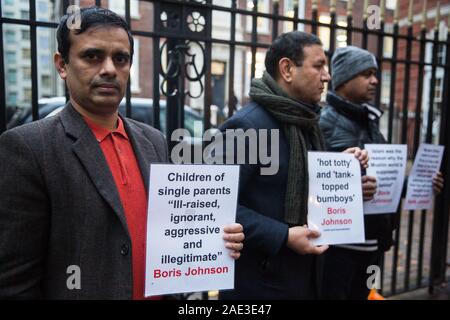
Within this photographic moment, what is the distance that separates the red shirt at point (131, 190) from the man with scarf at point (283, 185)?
62 cm

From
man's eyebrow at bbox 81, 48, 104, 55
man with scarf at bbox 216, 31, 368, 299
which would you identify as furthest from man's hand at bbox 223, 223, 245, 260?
man's eyebrow at bbox 81, 48, 104, 55

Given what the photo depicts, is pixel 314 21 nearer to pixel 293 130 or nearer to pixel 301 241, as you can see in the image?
pixel 293 130

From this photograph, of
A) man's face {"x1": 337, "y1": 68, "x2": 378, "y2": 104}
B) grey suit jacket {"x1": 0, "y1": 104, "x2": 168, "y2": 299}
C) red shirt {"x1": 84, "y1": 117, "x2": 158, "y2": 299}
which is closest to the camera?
grey suit jacket {"x1": 0, "y1": 104, "x2": 168, "y2": 299}

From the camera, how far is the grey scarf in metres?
2.10

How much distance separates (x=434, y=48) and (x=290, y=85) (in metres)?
2.40

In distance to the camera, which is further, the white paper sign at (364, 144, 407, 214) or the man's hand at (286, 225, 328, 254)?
the white paper sign at (364, 144, 407, 214)

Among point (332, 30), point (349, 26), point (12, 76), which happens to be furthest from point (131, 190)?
point (12, 76)

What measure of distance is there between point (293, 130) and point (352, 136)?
738 millimetres

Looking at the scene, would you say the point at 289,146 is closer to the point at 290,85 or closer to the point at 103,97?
the point at 290,85

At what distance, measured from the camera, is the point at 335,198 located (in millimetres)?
2150

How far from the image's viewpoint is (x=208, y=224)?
1673mm

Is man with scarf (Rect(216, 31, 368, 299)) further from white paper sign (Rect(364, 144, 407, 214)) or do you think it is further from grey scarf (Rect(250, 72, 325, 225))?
white paper sign (Rect(364, 144, 407, 214))

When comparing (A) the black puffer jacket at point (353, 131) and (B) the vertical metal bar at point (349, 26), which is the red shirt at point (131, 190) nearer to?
(A) the black puffer jacket at point (353, 131)

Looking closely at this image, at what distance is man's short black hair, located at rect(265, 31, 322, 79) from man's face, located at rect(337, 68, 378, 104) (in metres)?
0.70
